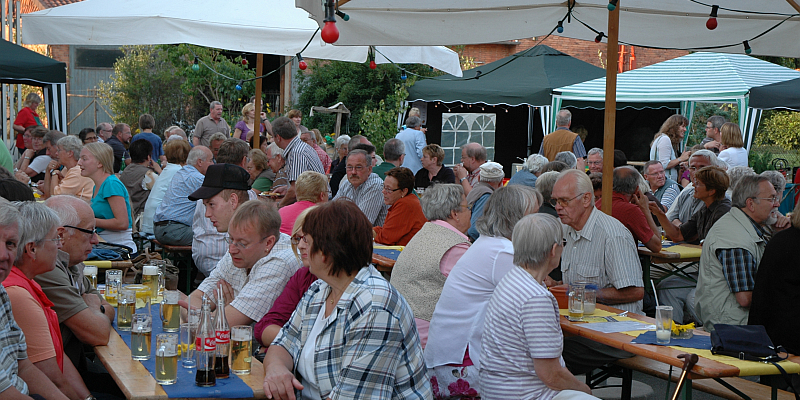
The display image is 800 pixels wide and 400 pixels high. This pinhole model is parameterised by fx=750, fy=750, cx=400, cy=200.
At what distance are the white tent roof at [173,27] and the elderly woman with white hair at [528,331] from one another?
4.14m

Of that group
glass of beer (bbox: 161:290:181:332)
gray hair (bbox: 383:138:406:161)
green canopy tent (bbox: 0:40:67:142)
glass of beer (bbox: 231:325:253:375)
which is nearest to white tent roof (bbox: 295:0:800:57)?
glass of beer (bbox: 161:290:181:332)

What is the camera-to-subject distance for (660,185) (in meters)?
7.82

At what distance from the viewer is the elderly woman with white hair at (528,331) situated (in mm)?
2855

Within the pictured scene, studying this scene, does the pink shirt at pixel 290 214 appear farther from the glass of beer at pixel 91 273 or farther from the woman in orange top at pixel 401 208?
the glass of beer at pixel 91 273

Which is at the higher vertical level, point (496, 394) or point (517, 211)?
point (517, 211)

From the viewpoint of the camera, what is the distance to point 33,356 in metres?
2.75

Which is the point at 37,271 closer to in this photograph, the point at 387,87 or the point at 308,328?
the point at 308,328

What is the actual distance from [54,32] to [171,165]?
1.56 meters

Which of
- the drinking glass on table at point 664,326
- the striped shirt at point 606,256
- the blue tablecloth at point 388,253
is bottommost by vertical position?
the blue tablecloth at point 388,253

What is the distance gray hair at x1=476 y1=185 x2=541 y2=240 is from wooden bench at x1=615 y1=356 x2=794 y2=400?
3.55ft

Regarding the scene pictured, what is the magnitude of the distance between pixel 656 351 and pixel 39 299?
8.32 ft

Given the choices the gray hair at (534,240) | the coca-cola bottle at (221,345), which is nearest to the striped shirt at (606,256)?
the gray hair at (534,240)

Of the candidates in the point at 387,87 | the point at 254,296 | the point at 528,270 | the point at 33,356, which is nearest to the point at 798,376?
the point at 528,270

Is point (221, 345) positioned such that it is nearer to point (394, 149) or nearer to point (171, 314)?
point (171, 314)
